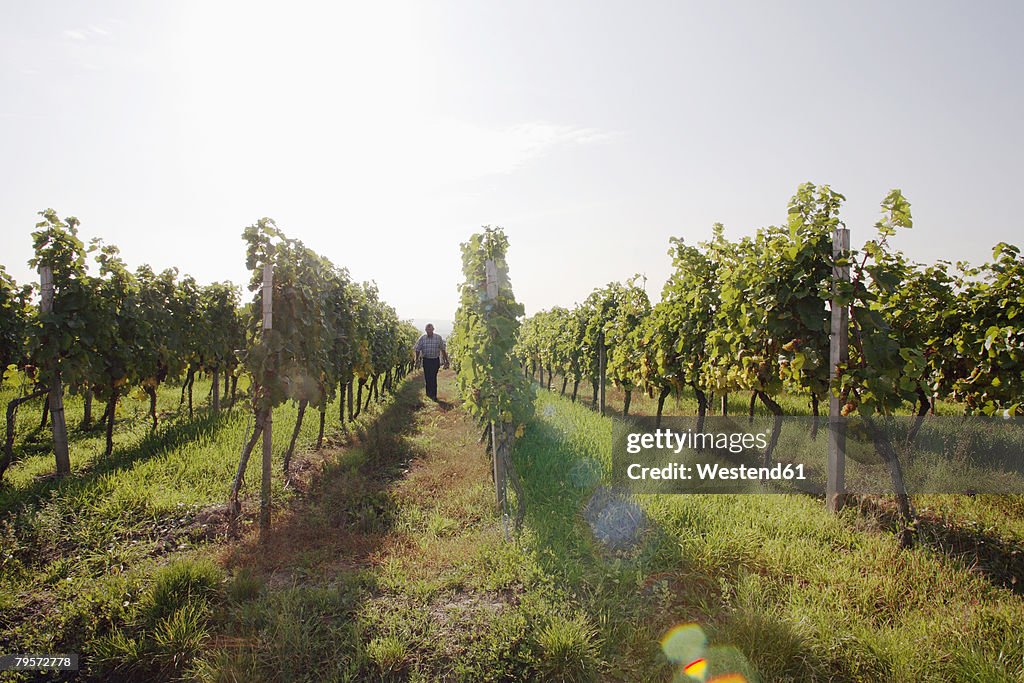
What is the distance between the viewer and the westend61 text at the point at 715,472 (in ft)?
19.1

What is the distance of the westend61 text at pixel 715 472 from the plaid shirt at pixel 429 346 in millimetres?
8545

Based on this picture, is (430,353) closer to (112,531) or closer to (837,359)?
(112,531)

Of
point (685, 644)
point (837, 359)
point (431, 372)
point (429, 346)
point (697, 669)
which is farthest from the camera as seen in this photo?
point (431, 372)

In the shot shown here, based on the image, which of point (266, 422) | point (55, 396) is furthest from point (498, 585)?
point (55, 396)

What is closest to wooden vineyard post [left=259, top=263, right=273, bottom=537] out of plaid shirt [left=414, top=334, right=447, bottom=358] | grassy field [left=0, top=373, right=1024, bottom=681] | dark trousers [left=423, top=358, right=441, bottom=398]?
grassy field [left=0, top=373, right=1024, bottom=681]

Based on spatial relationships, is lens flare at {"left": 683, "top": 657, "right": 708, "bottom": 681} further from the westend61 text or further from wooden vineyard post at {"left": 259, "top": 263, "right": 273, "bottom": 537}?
wooden vineyard post at {"left": 259, "top": 263, "right": 273, "bottom": 537}

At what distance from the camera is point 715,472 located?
6.16 m

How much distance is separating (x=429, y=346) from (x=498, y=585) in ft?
34.3

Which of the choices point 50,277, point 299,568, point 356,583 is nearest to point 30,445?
point 50,277

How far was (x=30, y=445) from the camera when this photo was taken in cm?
746

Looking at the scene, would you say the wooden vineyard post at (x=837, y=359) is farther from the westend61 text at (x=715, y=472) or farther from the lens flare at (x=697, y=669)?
the lens flare at (x=697, y=669)

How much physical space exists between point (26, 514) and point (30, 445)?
378cm

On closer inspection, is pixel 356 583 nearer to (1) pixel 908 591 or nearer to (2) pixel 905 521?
(1) pixel 908 591

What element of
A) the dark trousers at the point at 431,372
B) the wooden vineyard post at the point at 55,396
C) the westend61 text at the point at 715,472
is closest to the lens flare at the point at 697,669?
the westend61 text at the point at 715,472
